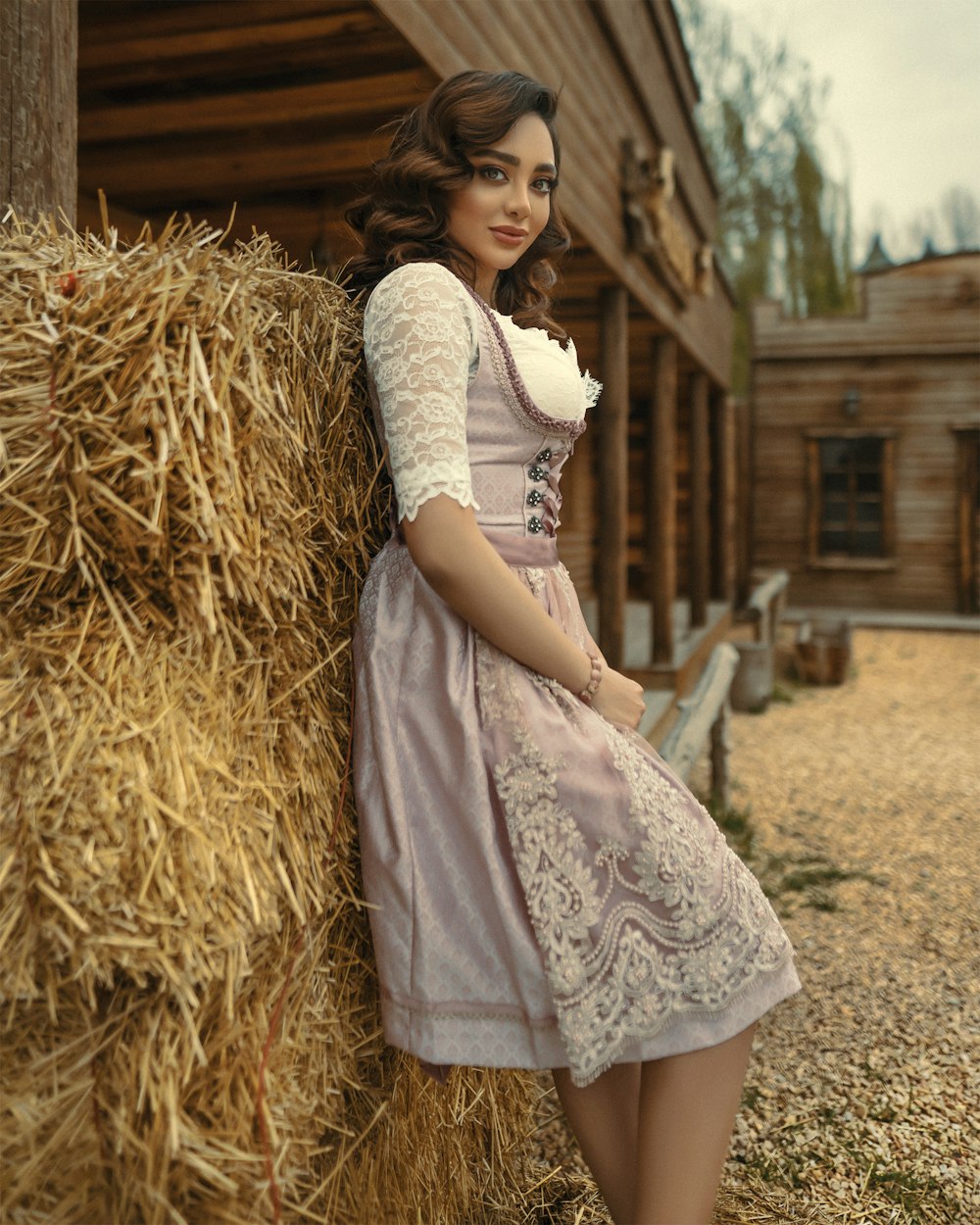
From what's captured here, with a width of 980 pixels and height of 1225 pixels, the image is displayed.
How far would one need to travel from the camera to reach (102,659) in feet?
4.00

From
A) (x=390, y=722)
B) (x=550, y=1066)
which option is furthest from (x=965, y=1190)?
(x=390, y=722)

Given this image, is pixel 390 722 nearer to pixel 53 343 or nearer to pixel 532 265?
pixel 53 343

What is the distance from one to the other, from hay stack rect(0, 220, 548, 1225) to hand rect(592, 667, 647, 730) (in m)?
0.39

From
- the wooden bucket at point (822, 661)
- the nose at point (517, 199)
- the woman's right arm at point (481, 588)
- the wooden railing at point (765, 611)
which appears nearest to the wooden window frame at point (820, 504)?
the wooden railing at point (765, 611)

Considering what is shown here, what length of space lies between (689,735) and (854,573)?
1057 centimetres

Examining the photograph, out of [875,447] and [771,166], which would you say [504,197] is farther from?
[771,166]

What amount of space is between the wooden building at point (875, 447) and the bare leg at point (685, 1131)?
1286 centimetres

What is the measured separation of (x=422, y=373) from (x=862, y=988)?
9.08ft

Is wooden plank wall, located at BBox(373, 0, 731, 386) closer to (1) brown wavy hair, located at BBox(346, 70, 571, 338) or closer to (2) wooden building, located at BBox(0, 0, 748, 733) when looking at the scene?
(2) wooden building, located at BBox(0, 0, 748, 733)

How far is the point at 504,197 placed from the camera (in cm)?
168

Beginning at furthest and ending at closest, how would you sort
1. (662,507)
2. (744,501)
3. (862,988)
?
(744,501) < (662,507) < (862,988)

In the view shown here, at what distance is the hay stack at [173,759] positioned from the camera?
43.7 inches

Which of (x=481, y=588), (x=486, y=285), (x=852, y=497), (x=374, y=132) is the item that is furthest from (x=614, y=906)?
(x=852, y=497)

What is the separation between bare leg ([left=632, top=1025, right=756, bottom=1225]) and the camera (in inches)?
54.0
